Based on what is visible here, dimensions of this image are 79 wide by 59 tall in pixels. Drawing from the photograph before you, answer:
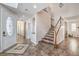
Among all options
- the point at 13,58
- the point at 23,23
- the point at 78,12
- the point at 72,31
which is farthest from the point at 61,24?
the point at 13,58

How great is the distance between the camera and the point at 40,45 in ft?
7.32

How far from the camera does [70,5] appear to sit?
2209mm

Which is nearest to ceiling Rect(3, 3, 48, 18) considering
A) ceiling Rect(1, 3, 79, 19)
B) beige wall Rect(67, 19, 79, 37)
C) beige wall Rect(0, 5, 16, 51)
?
ceiling Rect(1, 3, 79, 19)

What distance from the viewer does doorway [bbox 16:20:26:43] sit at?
219cm

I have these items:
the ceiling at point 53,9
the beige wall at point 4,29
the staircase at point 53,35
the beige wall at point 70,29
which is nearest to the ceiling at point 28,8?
the ceiling at point 53,9

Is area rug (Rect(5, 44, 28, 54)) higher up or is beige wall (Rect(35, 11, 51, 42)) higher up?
beige wall (Rect(35, 11, 51, 42))

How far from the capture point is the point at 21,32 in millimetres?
2203

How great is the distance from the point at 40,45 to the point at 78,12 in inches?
36.3

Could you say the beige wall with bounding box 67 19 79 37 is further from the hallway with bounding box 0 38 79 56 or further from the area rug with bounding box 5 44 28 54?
the area rug with bounding box 5 44 28 54

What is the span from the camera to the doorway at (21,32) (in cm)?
219

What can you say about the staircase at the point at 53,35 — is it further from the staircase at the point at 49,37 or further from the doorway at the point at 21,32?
the doorway at the point at 21,32

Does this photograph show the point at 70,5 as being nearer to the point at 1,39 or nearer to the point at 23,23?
the point at 23,23

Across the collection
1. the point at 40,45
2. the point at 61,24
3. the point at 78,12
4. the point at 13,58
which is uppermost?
the point at 78,12

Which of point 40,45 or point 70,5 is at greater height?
point 70,5
